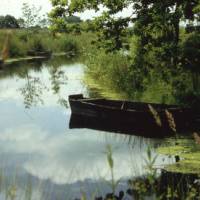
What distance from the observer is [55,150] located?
516 inches

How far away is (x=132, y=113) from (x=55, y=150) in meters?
3.12

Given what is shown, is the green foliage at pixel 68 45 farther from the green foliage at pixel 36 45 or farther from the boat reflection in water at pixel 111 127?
the boat reflection in water at pixel 111 127

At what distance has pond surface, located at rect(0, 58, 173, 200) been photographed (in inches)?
346

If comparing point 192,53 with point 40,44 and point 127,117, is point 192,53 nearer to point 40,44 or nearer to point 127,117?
point 127,117

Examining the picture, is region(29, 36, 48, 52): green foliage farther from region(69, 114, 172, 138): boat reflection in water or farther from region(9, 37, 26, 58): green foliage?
region(69, 114, 172, 138): boat reflection in water

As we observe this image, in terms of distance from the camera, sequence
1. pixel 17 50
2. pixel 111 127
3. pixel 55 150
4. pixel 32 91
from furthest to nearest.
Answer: pixel 17 50 → pixel 32 91 → pixel 111 127 → pixel 55 150

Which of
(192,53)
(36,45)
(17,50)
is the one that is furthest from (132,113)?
(36,45)

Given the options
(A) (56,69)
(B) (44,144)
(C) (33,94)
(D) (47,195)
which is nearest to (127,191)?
(D) (47,195)

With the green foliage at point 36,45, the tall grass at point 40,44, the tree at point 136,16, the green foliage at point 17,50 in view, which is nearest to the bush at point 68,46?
the tall grass at point 40,44

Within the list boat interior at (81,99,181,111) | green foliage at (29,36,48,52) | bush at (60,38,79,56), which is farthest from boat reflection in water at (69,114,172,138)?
bush at (60,38,79,56)

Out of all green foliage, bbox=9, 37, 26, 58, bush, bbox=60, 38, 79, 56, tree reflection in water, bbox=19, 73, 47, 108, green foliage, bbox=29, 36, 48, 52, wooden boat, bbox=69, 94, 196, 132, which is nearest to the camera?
wooden boat, bbox=69, 94, 196, 132

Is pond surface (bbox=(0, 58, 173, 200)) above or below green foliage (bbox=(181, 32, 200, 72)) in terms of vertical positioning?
below

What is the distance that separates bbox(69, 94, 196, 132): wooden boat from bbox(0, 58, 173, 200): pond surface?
0.75 metres

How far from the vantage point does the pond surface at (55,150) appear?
8.79m
